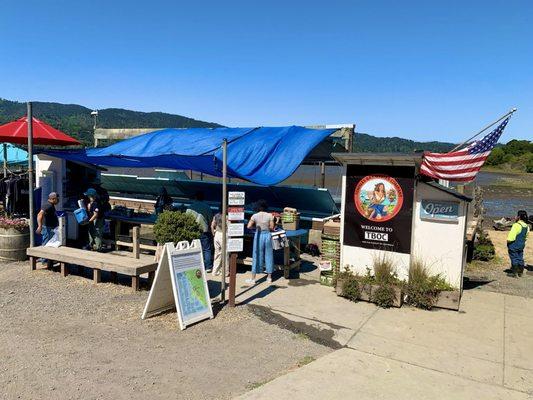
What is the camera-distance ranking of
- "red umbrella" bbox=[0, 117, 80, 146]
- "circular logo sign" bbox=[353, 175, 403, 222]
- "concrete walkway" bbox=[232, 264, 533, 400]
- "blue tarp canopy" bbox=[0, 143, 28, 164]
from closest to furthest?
"concrete walkway" bbox=[232, 264, 533, 400] → "circular logo sign" bbox=[353, 175, 403, 222] → "red umbrella" bbox=[0, 117, 80, 146] → "blue tarp canopy" bbox=[0, 143, 28, 164]

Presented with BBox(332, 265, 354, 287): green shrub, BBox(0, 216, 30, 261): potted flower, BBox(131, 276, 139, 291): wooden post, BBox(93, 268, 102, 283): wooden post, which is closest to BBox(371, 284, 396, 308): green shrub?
BBox(332, 265, 354, 287): green shrub

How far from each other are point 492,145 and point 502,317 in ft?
8.22

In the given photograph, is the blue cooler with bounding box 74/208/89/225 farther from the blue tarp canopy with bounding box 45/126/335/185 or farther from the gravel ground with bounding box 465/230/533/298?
the gravel ground with bounding box 465/230/533/298

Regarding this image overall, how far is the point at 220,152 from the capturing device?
8.83 m

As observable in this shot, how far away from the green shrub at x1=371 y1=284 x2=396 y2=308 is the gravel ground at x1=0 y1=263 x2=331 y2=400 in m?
1.71

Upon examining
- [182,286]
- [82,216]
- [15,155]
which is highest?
[15,155]

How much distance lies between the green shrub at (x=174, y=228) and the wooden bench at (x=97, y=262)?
46 centimetres

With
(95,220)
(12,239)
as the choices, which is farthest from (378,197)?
(12,239)

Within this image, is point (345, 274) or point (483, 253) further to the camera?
point (483, 253)

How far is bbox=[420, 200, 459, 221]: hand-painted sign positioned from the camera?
6.63 m

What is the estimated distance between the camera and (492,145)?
6.61 m

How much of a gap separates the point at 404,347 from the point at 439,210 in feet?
7.78

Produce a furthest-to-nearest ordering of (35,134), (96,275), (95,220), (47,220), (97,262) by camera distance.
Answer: (35,134) < (95,220) < (47,220) < (96,275) < (97,262)

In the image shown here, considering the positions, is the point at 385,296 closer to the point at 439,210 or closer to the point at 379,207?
the point at 379,207
